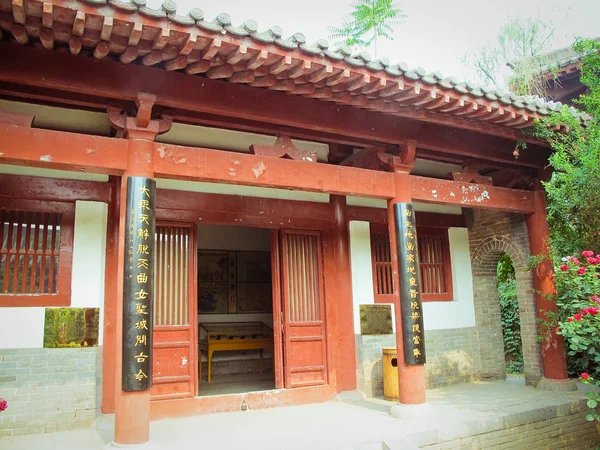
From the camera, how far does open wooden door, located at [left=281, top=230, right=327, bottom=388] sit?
20.0 feet

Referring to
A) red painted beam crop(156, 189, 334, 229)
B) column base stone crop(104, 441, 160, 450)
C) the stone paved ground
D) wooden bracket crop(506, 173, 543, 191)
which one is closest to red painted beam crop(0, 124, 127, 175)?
red painted beam crop(156, 189, 334, 229)

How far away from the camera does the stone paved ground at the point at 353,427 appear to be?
4301mm

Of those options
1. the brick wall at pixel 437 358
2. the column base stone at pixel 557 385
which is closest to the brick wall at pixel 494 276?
the brick wall at pixel 437 358

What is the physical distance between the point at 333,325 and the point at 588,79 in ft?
14.8

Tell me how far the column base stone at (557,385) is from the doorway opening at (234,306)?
388 centimetres

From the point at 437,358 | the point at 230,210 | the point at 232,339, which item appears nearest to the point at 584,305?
the point at 437,358

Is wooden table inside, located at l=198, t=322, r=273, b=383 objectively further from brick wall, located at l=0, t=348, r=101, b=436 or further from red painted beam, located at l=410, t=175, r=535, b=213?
red painted beam, located at l=410, t=175, r=535, b=213

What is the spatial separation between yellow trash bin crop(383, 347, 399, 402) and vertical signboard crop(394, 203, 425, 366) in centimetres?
102

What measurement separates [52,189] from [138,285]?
1.89 meters

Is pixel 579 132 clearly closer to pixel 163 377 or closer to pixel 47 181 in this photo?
pixel 163 377

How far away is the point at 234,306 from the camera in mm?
9188

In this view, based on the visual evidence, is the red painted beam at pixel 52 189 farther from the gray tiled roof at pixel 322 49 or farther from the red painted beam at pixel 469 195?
the red painted beam at pixel 469 195

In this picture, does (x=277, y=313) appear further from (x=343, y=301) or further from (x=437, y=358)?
(x=437, y=358)

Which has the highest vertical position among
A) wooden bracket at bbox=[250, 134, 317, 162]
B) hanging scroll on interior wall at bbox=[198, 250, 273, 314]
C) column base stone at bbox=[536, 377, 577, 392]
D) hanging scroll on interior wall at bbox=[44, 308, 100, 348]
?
wooden bracket at bbox=[250, 134, 317, 162]
